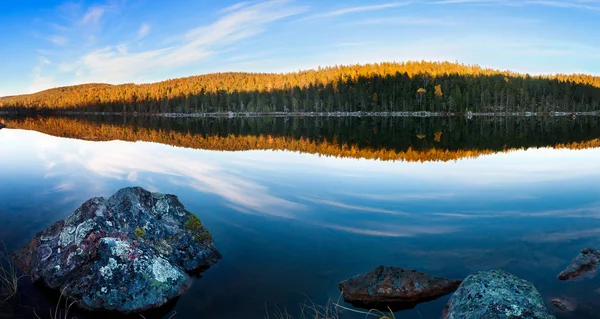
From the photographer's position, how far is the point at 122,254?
26.9 feet

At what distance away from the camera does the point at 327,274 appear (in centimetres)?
900

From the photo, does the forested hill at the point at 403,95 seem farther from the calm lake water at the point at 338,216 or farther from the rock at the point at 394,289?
the rock at the point at 394,289

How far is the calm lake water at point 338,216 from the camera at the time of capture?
838 cm

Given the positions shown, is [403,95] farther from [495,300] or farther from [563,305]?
[495,300]

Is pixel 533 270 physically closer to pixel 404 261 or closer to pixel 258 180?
pixel 404 261

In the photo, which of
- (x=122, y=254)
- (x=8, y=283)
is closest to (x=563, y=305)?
(x=122, y=254)

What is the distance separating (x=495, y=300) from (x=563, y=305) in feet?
5.85

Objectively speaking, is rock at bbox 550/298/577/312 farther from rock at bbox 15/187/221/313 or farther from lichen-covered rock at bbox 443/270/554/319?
rock at bbox 15/187/221/313

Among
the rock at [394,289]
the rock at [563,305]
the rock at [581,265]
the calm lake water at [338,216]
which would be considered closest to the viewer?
the rock at [563,305]

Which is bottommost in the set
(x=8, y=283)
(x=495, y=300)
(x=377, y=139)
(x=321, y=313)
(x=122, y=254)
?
(x=321, y=313)

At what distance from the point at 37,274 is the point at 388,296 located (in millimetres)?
7233

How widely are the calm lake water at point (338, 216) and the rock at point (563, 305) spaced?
155 mm

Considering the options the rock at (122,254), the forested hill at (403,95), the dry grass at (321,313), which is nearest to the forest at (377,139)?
the rock at (122,254)

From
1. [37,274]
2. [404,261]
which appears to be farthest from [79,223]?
[404,261]
